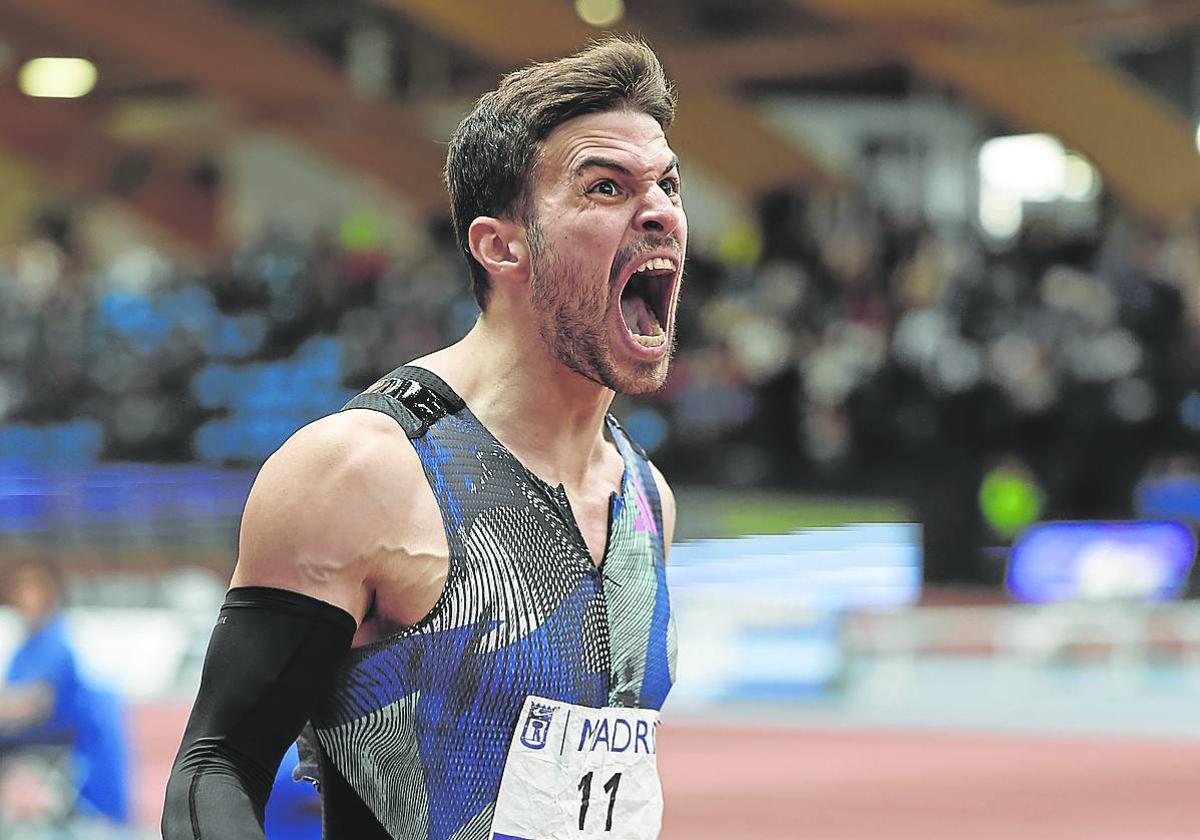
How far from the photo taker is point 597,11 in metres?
18.4

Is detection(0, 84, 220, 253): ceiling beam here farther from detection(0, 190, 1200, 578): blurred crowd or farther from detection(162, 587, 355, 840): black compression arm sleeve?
detection(162, 587, 355, 840): black compression arm sleeve

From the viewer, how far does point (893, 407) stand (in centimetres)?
1455

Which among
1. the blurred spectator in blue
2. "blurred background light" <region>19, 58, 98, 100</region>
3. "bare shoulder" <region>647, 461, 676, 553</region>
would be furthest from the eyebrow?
"blurred background light" <region>19, 58, 98, 100</region>

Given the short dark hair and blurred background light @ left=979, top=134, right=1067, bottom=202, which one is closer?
the short dark hair

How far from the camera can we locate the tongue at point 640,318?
7.57 ft

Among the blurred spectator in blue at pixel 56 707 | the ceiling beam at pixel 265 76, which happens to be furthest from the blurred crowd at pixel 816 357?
the blurred spectator in blue at pixel 56 707

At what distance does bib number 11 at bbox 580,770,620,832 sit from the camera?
2225 millimetres

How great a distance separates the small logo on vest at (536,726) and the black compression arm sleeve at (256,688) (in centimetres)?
25

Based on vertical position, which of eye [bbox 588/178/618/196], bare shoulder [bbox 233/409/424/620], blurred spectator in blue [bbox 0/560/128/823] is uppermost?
blurred spectator in blue [bbox 0/560/128/823]

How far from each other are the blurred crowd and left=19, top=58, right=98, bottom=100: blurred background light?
175 inches


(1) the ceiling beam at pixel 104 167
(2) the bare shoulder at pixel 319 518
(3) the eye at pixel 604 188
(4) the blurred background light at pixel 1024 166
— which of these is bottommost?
(2) the bare shoulder at pixel 319 518

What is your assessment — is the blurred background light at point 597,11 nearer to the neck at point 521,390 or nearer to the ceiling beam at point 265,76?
the ceiling beam at point 265,76

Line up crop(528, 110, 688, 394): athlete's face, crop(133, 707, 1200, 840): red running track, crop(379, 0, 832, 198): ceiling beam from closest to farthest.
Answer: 1. crop(528, 110, 688, 394): athlete's face
2. crop(133, 707, 1200, 840): red running track
3. crop(379, 0, 832, 198): ceiling beam

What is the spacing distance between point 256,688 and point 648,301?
66cm
